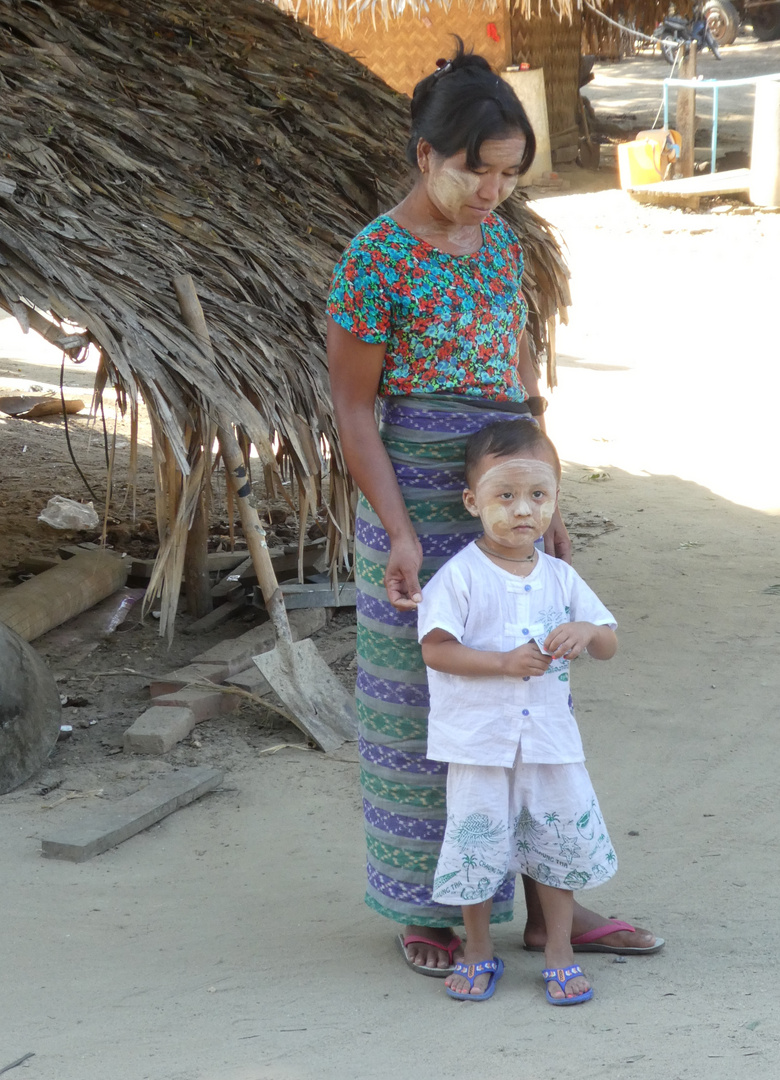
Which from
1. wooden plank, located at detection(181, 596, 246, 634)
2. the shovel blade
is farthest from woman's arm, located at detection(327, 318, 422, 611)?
wooden plank, located at detection(181, 596, 246, 634)

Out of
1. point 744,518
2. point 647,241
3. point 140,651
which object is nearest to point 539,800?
point 140,651

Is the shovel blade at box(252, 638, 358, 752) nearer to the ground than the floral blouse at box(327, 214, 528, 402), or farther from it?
nearer to the ground

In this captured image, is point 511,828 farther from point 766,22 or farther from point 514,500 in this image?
point 766,22

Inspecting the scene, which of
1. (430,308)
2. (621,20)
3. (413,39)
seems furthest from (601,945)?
(621,20)

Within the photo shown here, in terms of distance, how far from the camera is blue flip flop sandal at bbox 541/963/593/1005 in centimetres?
222

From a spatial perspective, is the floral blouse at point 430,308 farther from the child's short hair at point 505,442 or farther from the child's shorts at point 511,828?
the child's shorts at point 511,828

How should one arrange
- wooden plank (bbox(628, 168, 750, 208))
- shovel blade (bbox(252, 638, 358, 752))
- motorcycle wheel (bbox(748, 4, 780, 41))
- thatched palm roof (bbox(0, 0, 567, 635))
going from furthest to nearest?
motorcycle wheel (bbox(748, 4, 780, 41)) < wooden plank (bbox(628, 168, 750, 208)) < shovel blade (bbox(252, 638, 358, 752)) < thatched palm roof (bbox(0, 0, 567, 635))

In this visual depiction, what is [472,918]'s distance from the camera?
90.2 inches

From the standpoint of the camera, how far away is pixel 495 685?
7.18ft

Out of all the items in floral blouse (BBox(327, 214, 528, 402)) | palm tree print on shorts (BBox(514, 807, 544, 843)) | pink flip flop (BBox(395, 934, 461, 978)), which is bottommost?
pink flip flop (BBox(395, 934, 461, 978))

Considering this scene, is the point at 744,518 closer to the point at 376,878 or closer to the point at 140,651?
the point at 140,651

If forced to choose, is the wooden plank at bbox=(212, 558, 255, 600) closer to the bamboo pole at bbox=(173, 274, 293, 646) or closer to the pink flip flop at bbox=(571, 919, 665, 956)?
the bamboo pole at bbox=(173, 274, 293, 646)

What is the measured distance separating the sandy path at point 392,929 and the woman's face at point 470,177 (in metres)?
1.49

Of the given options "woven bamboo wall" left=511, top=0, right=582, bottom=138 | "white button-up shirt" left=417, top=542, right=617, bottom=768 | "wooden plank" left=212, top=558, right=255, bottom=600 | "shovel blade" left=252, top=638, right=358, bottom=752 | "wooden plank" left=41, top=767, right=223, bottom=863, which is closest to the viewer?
"white button-up shirt" left=417, top=542, right=617, bottom=768
